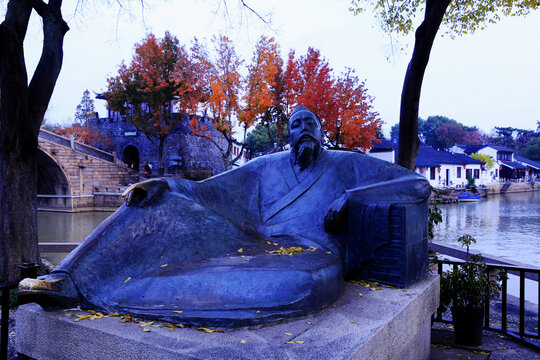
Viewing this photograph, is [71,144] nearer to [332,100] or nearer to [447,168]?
[332,100]

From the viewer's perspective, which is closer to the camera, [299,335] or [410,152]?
[299,335]

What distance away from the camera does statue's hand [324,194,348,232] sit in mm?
3000

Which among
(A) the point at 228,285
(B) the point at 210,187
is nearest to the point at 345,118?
(B) the point at 210,187

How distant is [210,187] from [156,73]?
23.4 meters

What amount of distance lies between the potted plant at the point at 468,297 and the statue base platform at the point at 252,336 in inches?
51.7

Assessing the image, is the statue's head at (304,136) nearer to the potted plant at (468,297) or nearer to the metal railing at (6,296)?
the potted plant at (468,297)

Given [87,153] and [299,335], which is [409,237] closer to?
[299,335]

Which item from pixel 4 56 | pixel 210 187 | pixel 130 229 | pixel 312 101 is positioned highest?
pixel 312 101

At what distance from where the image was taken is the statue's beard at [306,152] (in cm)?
331

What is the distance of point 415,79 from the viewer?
5.84 metres

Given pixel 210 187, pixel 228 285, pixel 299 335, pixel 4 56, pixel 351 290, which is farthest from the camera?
pixel 4 56

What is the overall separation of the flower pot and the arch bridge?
2048 centimetres

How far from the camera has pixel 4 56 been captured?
18.6 feet

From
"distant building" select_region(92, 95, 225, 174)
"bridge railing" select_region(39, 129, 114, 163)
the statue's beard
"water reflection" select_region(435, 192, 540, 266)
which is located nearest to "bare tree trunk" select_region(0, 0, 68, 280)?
the statue's beard
